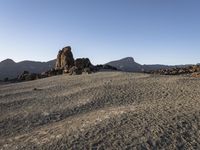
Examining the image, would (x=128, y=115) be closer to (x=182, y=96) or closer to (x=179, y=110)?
(x=179, y=110)

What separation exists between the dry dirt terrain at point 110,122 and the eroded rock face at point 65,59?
130 feet

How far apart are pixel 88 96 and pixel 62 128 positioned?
9.79 metres

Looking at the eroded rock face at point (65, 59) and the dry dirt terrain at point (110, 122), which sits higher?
the eroded rock face at point (65, 59)

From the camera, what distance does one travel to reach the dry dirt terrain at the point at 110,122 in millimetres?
12844

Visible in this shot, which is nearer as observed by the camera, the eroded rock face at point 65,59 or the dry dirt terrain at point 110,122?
the dry dirt terrain at point 110,122

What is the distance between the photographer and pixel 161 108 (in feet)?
56.3

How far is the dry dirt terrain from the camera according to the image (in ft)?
42.1

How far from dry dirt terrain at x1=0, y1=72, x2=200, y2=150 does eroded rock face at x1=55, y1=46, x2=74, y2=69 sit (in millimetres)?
39634

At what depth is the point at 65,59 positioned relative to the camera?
6588cm

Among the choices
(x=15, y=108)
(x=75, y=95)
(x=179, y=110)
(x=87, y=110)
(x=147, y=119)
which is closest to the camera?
(x=147, y=119)

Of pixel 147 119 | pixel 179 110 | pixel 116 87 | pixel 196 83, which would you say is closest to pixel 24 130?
pixel 147 119

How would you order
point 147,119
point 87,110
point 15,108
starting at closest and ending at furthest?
point 147,119, point 87,110, point 15,108

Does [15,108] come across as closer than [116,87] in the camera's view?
Yes

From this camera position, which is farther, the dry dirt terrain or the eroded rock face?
the eroded rock face
